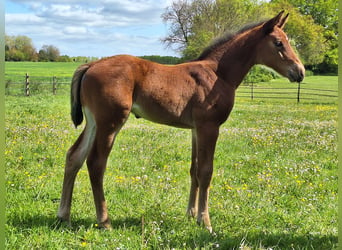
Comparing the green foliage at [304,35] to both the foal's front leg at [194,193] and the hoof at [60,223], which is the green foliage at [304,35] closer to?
the foal's front leg at [194,193]

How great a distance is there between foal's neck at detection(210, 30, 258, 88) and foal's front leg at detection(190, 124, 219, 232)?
75cm

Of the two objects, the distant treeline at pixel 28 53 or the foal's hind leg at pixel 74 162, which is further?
the distant treeline at pixel 28 53

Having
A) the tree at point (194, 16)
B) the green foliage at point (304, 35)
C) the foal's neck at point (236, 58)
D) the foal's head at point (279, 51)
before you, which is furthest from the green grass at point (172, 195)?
the green foliage at point (304, 35)

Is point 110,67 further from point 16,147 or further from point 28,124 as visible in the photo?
point 28,124

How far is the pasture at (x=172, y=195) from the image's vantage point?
11.0 feet

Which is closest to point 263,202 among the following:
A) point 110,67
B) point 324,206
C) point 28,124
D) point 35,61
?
point 324,206

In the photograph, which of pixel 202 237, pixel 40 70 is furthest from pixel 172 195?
pixel 40 70

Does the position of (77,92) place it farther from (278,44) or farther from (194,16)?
(194,16)

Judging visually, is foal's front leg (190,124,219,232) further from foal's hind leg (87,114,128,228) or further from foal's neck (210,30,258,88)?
foal's hind leg (87,114,128,228)

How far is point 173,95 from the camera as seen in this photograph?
12.1ft

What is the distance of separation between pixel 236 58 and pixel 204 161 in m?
1.38

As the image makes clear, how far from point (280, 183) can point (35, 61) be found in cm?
6449

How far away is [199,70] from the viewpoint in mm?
3979

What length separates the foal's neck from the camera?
13.5 feet
